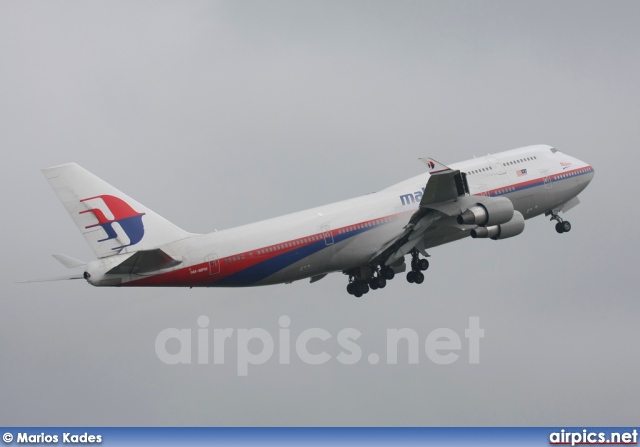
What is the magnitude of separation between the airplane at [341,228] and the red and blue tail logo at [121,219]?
0.16 feet

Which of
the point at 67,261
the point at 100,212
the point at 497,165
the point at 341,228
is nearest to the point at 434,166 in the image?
the point at 341,228

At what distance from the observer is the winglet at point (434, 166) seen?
67188 millimetres

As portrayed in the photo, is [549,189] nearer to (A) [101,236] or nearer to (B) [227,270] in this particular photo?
(B) [227,270]

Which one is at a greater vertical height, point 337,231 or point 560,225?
point 560,225

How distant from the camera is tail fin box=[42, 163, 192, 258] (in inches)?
2511

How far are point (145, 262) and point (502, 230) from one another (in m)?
20.1

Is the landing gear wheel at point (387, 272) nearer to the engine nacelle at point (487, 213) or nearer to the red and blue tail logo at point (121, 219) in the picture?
the engine nacelle at point (487, 213)

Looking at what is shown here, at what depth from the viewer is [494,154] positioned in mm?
75688

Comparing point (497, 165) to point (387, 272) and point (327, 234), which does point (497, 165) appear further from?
point (327, 234)

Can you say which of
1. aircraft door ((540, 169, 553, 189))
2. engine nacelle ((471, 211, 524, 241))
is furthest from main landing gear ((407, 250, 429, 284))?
aircraft door ((540, 169, 553, 189))

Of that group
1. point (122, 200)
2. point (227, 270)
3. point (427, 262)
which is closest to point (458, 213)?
point (427, 262)

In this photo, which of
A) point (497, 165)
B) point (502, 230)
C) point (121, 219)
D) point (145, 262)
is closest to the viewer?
point (145, 262)

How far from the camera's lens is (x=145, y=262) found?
208 feet

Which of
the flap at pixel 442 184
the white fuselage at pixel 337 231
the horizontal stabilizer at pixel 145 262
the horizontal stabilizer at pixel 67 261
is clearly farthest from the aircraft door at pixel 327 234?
the horizontal stabilizer at pixel 67 261
